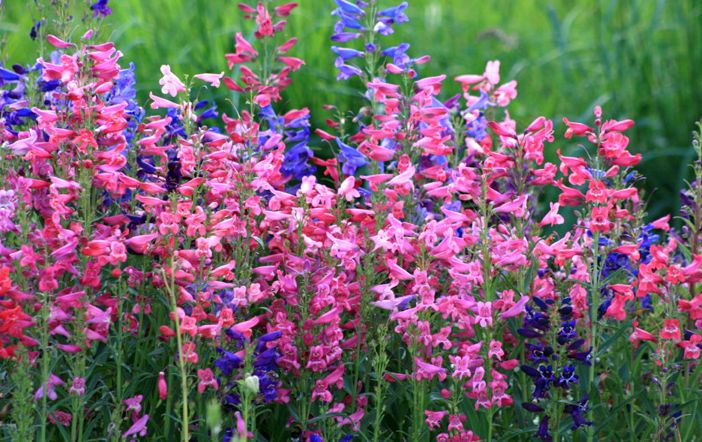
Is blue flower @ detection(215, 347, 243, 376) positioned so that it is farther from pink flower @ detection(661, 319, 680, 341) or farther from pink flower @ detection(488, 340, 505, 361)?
pink flower @ detection(661, 319, 680, 341)

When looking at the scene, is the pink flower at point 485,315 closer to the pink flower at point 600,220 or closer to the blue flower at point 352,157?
the pink flower at point 600,220

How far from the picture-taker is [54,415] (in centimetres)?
319

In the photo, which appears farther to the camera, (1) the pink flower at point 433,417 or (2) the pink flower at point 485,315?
(1) the pink flower at point 433,417

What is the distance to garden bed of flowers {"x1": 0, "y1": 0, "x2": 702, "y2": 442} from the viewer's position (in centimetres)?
301

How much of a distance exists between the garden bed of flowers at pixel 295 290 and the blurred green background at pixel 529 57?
3468 millimetres

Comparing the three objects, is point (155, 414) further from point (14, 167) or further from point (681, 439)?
point (681, 439)

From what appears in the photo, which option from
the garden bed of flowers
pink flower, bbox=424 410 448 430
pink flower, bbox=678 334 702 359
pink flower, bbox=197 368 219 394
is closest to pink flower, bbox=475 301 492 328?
the garden bed of flowers

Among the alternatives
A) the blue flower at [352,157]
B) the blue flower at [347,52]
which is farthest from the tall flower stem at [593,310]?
the blue flower at [347,52]

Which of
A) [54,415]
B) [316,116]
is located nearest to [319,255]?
[54,415]

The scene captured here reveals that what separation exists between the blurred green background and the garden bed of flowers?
11.4 feet

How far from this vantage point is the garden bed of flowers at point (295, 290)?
3008 mm

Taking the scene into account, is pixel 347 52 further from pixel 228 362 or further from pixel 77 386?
pixel 77 386

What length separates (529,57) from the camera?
919cm

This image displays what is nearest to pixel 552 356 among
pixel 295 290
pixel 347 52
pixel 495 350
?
pixel 495 350
